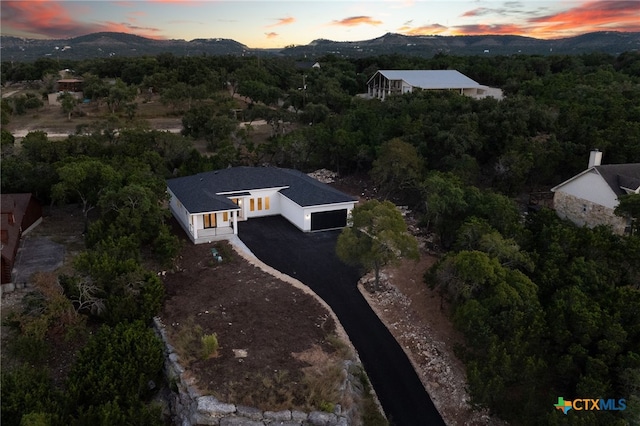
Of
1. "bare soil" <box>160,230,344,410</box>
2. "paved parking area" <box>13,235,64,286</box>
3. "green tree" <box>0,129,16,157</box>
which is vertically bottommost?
"bare soil" <box>160,230,344,410</box>

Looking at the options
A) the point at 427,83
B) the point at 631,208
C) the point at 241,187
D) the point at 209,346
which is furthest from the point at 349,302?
the point at 427,83

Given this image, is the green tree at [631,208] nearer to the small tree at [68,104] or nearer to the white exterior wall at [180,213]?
the white exterior wall at [180,213]

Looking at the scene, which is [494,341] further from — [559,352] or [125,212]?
[125,212]

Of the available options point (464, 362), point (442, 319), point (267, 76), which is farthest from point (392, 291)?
point (267, 76)

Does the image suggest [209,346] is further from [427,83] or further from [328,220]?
[427,83]

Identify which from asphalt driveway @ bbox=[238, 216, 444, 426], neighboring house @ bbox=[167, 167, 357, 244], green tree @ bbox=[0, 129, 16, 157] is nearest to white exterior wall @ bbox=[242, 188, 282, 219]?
neighboring house @ bbox=[167, 167, 357, 244]

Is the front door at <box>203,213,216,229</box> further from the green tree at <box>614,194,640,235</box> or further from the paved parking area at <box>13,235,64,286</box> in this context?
the green tree at <box>614,194,640,235</box>
